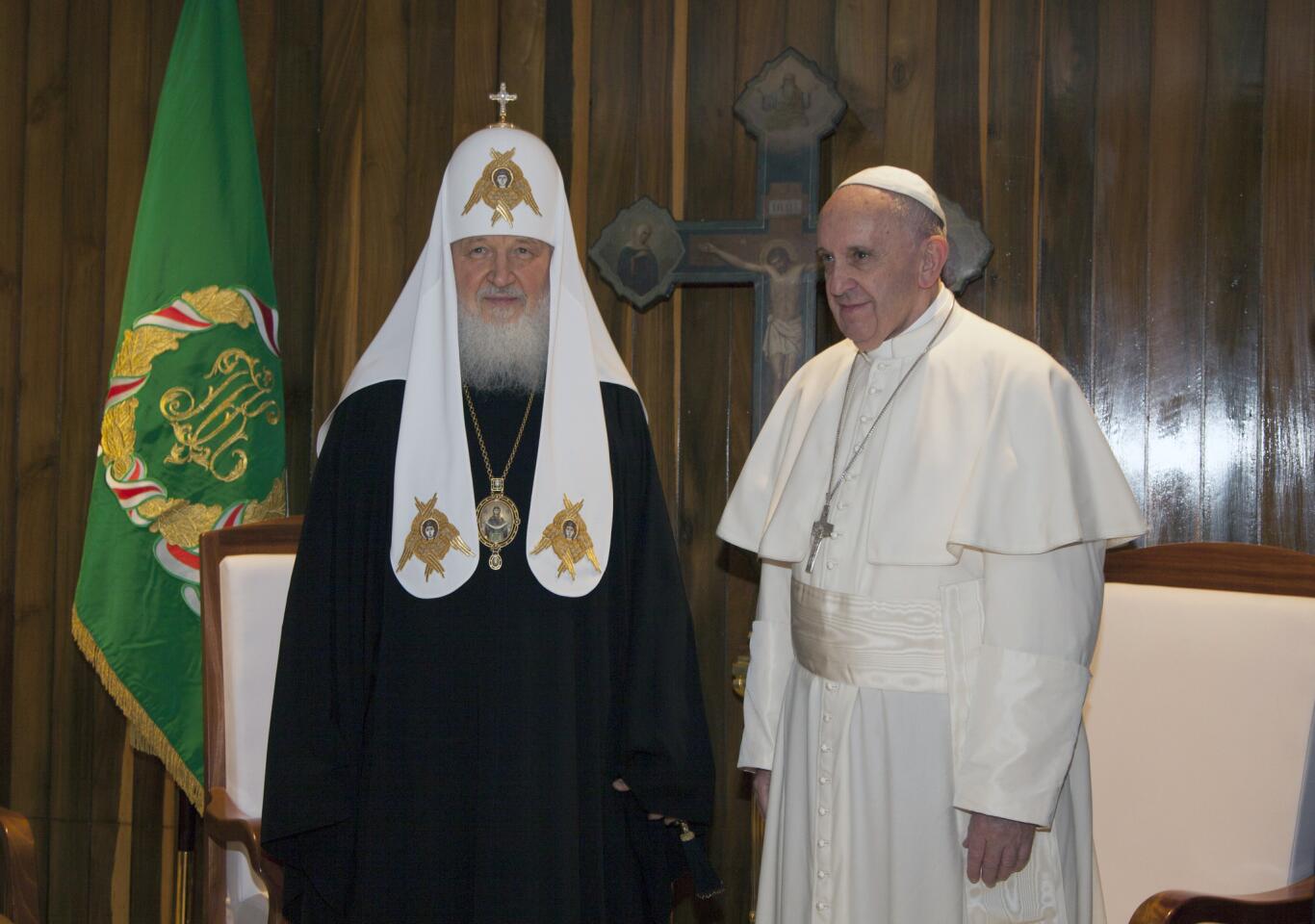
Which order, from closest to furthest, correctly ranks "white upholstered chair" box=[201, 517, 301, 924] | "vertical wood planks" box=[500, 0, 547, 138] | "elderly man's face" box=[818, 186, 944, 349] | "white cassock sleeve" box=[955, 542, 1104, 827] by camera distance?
"white cassock sleeve" box=[955, 542, 1104, 827] → "elderly man's face" box=[818, 186, 944, 349] → "white upholstered chair" box=[201, 517, 301, 924] → "vertical wood planks" box=[500, 0, 547, 138]

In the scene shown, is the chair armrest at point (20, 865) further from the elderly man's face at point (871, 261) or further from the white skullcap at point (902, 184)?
the white skullcap at point (902, 184)

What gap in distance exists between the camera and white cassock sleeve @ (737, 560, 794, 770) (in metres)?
2.73

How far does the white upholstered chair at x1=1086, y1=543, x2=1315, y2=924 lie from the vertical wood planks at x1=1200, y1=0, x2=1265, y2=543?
0.66 meters

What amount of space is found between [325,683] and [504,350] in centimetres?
81

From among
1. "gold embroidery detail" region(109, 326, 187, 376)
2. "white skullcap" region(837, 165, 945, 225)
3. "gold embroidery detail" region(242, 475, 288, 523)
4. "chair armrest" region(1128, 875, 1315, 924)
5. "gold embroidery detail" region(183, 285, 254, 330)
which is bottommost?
"chair armrest" region(1128, 875, 1315, 924)

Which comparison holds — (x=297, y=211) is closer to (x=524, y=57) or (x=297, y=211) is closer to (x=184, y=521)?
(x=524, y=57)

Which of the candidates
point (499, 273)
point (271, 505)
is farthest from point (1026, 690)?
point (271, 505)

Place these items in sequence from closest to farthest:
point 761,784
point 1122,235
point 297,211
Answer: point 761,784 < point 1122,235 < point 297,211

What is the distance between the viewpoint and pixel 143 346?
3.58m

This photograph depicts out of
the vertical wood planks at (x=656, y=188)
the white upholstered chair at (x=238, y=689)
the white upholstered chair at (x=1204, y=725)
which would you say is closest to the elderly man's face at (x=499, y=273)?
the white upholstered chair at (x=238, y=689)

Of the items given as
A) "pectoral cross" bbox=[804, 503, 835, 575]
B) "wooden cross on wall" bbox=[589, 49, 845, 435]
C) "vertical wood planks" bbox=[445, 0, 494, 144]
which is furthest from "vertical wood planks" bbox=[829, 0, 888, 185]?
"pectoral cross" bbox=[804, 503, 835, 575]

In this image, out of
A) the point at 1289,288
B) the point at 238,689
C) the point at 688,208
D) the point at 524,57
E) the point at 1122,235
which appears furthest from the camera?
the point at 524,57

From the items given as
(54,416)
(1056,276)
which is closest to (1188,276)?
(1056,276)

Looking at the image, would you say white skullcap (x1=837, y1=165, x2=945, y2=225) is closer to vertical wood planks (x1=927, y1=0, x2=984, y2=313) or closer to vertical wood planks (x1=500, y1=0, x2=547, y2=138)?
vertical wood planks (x1=927, y1=0, x2=984, y2=313)
